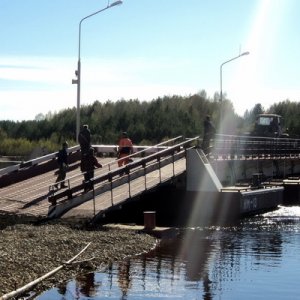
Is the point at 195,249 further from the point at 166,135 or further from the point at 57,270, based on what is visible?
the point at 166,135

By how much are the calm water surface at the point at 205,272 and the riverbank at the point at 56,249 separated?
45 cm

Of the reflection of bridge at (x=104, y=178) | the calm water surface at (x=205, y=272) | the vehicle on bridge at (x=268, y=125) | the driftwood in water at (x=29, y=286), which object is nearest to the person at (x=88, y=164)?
the reflection of bridge at (x=104, y=178)

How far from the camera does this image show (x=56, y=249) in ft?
54.5

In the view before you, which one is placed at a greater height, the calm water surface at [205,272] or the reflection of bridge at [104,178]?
the reflection of bridge at [104,178]

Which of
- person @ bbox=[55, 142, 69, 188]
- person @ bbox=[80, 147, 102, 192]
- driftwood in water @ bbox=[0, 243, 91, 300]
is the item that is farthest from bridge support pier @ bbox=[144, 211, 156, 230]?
driftwood in water @ bbox=[0, 243, 91, 300]

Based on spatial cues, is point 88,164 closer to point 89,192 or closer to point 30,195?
point 89,192

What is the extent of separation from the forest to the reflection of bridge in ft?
97.1

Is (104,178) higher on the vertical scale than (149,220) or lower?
higher

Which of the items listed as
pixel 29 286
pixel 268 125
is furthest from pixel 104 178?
pixel 268 125

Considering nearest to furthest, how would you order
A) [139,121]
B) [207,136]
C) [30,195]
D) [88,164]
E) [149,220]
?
[149,220] < [88,164] < [30,195] < [207,136] < [139,121]

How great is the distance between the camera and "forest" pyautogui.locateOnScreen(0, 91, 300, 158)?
70219mm

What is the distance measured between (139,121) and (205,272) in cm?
5975

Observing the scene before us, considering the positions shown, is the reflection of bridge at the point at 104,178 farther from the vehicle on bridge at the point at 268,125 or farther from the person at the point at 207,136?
the vehicle on bridge at the point at 268,125

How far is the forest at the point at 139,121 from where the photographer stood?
7022cm
